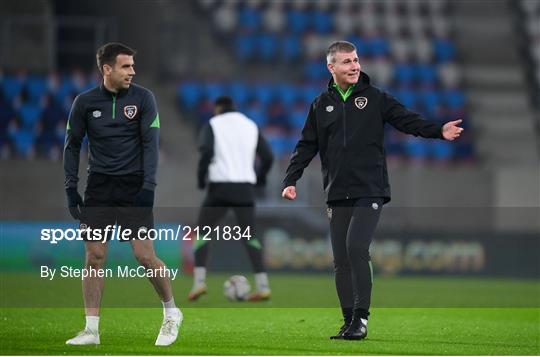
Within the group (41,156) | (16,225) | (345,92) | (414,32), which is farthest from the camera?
(414,32)

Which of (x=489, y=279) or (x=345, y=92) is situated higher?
(x=345, y=92)

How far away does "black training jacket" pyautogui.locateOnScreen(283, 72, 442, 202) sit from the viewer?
901 centimetres

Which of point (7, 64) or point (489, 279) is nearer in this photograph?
point (489, 279)

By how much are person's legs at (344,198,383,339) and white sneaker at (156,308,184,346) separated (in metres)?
1.31

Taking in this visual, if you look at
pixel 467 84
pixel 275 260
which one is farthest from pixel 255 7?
pixel 275 260

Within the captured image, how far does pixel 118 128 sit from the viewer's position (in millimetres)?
8453

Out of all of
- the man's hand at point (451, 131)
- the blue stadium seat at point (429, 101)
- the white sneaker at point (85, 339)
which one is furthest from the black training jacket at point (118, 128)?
the blue stadium seat at point (429, 101)

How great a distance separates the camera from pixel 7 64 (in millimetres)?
24094

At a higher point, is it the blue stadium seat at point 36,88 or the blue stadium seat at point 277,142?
the blue stadium seat at point 36,88

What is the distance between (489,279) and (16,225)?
7562 millimetres

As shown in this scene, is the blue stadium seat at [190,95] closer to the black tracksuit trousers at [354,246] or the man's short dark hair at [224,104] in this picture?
the man's short dark hair at [224,104]

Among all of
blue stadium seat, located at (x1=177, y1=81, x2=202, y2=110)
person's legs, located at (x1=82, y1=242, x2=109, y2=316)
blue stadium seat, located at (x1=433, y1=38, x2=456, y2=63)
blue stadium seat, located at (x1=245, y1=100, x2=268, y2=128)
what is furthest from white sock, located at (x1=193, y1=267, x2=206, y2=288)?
blue stadium seat, located at (x1=433, y1=38, x2=456, y2=63)

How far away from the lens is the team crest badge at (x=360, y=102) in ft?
29.8

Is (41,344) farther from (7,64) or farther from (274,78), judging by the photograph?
(274,78)
